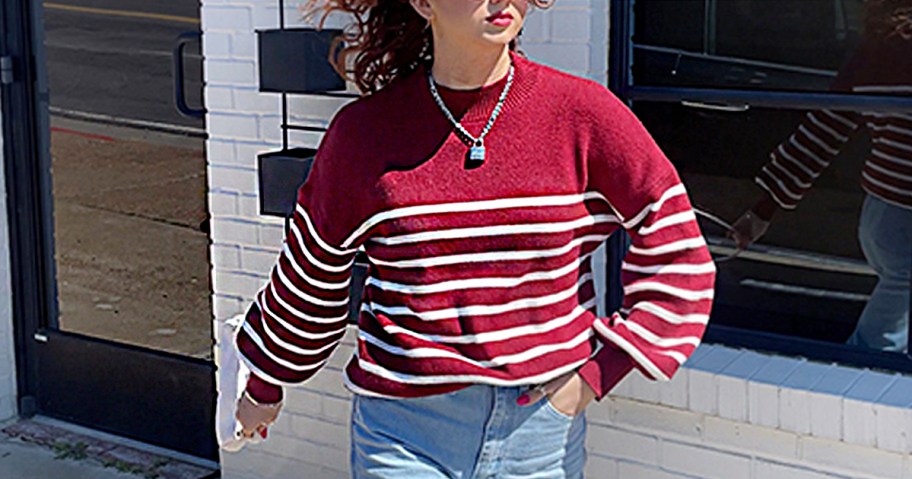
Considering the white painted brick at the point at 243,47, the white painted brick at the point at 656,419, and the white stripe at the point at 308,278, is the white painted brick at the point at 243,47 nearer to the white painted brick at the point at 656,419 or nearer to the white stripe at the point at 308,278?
the white painted brick at the point at 656,419

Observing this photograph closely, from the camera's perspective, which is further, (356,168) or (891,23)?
(891,23)

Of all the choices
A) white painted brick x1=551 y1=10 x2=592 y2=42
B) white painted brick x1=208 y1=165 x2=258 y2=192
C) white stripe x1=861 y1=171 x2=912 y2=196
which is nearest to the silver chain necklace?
white painted brick x1=551 y1=10 x2=592 y2=42

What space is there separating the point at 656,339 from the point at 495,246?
298 mm

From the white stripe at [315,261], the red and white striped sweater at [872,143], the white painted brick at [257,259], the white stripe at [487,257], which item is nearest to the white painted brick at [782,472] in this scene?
the red and white striped sweater at [872,143]

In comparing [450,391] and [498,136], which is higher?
[498,136]

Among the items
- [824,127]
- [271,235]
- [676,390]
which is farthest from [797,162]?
[271,235]

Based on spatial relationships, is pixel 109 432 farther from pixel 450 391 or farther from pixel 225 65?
pixel 450 391

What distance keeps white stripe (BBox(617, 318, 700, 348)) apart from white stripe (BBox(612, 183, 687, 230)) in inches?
6.3

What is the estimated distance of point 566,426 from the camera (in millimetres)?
2303

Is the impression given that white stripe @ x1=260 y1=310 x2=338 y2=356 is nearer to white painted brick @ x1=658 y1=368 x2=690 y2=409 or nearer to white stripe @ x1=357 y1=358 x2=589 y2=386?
white stripe @ x1=357 y1=358 x2=589 y2=386

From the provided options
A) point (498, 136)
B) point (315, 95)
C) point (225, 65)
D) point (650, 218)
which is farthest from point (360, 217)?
point (225, 65)

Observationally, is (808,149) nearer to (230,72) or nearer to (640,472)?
(640,472)

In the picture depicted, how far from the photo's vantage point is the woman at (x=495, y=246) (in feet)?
7.25

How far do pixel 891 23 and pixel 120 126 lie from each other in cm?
264
